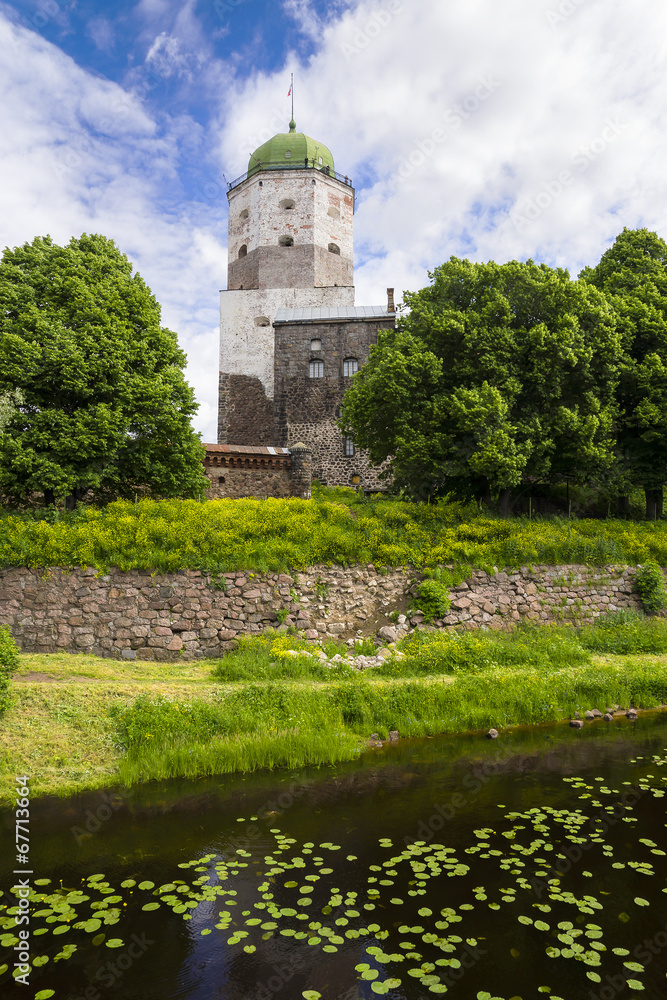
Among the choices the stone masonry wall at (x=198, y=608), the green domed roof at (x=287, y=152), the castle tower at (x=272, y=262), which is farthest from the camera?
the green domed roof at (x=287, y=152)

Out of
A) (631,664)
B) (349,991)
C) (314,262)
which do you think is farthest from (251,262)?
(349,991)

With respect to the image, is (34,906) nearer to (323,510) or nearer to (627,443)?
(323,510)

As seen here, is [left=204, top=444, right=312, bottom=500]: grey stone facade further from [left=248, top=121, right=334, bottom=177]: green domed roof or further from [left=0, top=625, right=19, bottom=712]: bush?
[left=248, top=121, right=334, bottom=177]: green domed roof

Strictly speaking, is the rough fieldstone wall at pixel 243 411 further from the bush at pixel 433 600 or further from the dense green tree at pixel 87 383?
the bush at pixel 433 600

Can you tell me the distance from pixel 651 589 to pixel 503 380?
8.12 m

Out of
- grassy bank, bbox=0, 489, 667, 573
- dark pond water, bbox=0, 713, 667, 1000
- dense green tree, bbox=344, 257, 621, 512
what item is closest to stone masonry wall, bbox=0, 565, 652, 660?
grassy bank, bbox=0, 489, 667, 573

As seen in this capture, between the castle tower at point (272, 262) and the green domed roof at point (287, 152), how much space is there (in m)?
0.07

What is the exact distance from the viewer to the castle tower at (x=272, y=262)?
37.5 metres

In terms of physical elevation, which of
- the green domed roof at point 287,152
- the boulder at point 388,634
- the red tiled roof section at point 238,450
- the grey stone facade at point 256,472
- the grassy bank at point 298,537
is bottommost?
the boulder at point 388,634

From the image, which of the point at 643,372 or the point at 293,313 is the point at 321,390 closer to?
the point at 293,313

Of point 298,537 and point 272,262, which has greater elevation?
point 272,262

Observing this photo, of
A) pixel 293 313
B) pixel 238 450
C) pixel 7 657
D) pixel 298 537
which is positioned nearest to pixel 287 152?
pixel 293 313

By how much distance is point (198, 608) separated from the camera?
48.0 ft

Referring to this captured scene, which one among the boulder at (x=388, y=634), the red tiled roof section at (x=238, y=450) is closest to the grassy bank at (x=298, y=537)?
the boulder at (x=388, y=634)
